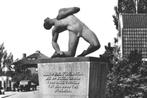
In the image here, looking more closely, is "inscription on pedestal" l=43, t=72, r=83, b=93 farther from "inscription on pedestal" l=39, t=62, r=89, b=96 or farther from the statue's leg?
the statue's leg

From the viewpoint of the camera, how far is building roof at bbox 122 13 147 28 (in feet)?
194

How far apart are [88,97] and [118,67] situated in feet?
48.1

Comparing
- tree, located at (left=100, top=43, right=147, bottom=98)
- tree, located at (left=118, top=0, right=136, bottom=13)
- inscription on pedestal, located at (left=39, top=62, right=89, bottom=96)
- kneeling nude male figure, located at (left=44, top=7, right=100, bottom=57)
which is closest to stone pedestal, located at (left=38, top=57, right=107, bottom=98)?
inscription on pedestal, located at (left=39, top=62, right=89, bottom=96)

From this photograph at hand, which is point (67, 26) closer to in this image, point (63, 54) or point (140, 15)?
point (63, 54)

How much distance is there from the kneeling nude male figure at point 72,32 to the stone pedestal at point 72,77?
0.46m

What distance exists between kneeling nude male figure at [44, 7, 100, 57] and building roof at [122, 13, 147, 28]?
44.5 m

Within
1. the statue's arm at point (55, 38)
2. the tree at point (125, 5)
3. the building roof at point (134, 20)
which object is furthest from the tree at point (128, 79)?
the building roof at point (134, 20)

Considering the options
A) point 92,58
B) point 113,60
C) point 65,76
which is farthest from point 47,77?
point 113,60

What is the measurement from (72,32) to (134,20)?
1842 inches

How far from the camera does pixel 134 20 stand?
60281mm

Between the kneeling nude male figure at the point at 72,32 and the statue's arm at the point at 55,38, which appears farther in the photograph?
the statue's arm at the point at 55,38

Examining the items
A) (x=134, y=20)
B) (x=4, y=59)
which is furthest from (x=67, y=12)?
(x=4, y=59)

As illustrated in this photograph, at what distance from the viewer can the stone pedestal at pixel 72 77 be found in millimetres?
13578

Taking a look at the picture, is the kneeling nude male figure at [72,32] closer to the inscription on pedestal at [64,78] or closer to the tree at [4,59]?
the inscription on pedestal at [64,78]
